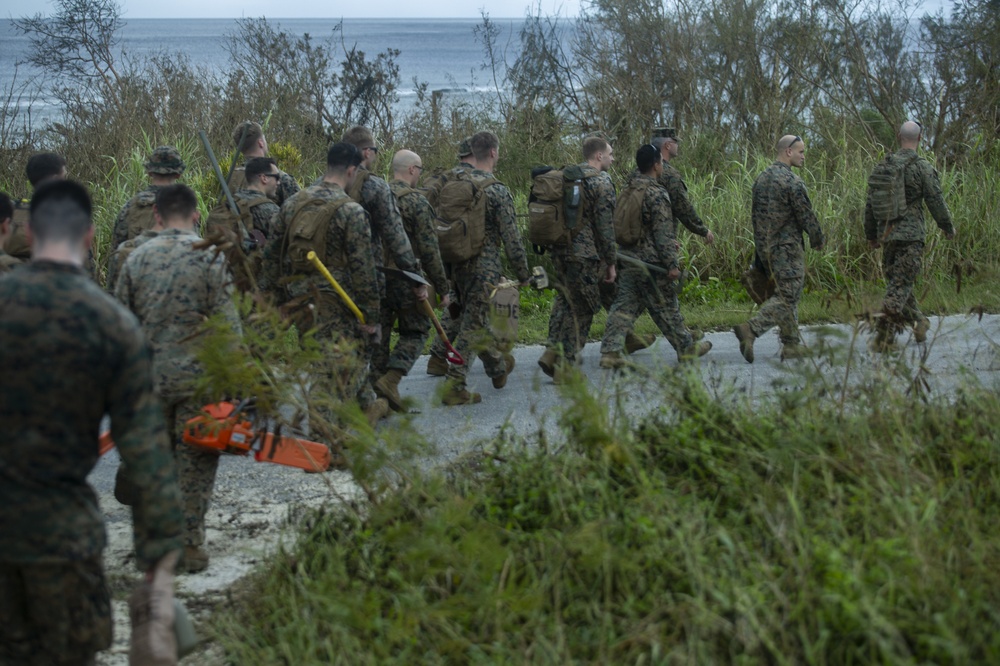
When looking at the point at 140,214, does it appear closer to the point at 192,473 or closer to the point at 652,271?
the point at 192,473

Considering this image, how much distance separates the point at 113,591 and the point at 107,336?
7.24 ft

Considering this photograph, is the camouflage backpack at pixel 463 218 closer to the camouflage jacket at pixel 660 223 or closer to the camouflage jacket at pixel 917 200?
the camouflage jacket at pixel 660 223

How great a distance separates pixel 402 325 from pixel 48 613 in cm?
482

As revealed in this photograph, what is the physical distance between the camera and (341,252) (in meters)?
6.84

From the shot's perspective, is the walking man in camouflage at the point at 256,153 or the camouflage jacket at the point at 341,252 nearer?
the camouflage jacket at the point at 341,252

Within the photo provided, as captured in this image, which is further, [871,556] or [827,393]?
[827,393]

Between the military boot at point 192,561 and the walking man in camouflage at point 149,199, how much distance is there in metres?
2.68

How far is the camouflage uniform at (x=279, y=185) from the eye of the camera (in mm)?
8852

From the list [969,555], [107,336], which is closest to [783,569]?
[969,555]

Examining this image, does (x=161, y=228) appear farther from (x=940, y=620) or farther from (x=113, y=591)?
(x=940, y=620)

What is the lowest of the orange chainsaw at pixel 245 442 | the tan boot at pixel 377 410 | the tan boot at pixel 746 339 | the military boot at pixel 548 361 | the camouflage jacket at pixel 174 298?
the tan boot at pixel 377 410

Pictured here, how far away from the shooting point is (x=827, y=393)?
18.3ft

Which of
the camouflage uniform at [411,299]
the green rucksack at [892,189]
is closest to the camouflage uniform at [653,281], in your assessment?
the camouflage uniform at [411,299]

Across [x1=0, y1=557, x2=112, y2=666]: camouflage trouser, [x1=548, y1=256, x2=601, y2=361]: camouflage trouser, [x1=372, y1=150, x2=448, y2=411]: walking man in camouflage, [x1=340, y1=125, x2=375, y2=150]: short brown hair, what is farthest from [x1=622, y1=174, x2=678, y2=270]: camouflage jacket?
[x1=0, y1=557, x2=112, y2=666]: camouflage trouser
